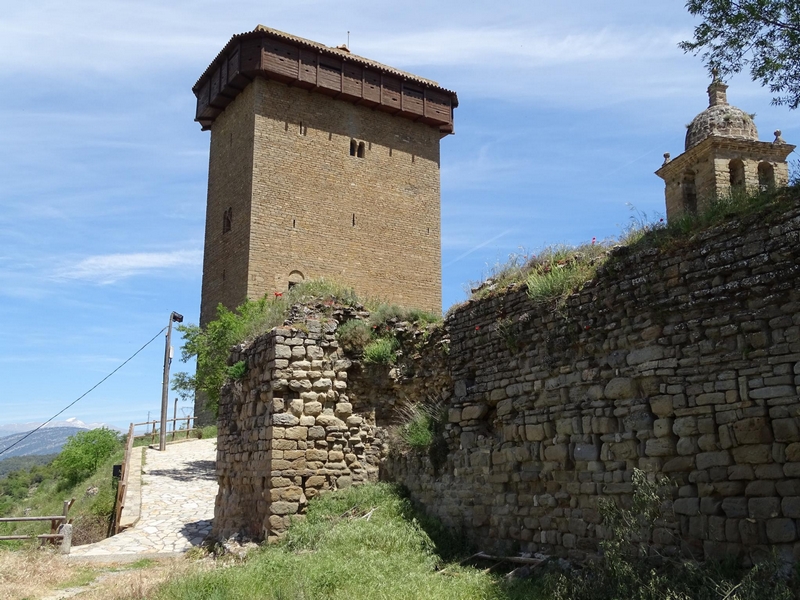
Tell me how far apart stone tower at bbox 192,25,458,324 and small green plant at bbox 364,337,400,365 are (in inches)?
703

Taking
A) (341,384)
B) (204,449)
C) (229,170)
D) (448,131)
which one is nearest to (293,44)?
(229,170)

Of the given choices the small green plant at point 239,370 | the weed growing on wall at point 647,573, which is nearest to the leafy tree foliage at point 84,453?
the small green plant at point 239,370

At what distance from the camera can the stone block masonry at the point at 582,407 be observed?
17.8 feet

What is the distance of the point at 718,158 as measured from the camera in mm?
20844

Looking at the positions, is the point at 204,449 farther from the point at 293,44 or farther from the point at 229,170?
the point at 293,44

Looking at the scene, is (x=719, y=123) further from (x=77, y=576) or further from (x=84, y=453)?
(x=84, y=453)

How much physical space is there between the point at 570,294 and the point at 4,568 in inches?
315

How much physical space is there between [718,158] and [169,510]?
58.1ft

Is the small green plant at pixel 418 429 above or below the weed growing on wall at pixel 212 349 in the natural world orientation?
below

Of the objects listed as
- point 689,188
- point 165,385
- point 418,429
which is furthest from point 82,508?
point 689,188

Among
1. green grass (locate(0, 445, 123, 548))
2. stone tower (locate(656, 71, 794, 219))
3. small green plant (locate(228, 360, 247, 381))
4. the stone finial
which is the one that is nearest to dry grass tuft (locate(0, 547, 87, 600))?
green grass (locate(0, 445, 123, 548))

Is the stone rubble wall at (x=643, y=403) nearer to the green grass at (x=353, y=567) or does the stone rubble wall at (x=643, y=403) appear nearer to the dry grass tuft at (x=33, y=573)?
the green grass at (x=353, y=567)

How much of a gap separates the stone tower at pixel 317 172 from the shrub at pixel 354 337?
1758cm

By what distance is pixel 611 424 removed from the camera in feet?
21.8
